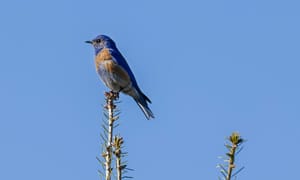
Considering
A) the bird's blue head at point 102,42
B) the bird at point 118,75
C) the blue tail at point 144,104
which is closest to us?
the blue tail at point 144,104

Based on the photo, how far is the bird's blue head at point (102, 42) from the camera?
11414 millimetres

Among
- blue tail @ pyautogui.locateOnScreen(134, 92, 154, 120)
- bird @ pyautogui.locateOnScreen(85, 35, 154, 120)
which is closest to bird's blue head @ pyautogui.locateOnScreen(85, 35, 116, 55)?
bird @ pyautogui.locateOnScreen(85, 35, 154, 120)

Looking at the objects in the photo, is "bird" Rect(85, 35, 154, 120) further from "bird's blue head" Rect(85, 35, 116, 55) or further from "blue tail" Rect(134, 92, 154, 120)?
"bird's blue head" Rect(85, 35, 116, 55)

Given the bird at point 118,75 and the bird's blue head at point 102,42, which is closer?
the bird at point 118,75

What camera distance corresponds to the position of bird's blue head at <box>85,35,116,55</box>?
11.4m

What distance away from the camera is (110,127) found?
3.04 meters

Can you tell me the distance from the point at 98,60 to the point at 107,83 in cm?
53

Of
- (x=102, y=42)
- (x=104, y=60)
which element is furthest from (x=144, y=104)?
(x=102, y=42)

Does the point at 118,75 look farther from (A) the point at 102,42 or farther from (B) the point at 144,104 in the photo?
(A) the point at 102,42

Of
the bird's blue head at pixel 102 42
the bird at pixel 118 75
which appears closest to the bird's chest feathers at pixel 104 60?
the bird at pixel 118 75

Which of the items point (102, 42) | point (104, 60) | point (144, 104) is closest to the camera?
point (144, 104)

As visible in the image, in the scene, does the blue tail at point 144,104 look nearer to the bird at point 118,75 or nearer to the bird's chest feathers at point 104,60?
the bird at point 118,75

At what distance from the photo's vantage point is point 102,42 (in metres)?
11.5

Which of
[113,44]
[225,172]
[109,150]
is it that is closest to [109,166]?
[109,150]
